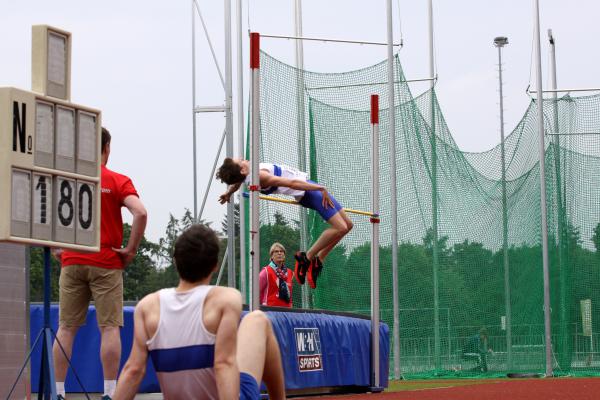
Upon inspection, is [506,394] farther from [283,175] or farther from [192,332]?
[192,332]

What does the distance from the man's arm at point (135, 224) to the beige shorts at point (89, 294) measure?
0.11 m

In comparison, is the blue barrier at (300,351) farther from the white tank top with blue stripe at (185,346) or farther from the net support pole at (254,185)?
the white tank top with blue stripe at (185,346)

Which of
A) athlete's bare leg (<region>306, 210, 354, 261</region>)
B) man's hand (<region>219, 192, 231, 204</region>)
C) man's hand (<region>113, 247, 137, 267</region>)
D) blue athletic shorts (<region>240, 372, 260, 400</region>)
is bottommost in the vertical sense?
blue athletic shorts (<region>240, 372, 260, 400</region>)

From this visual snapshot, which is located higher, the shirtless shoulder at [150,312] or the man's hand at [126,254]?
the man's hand at [126,254]

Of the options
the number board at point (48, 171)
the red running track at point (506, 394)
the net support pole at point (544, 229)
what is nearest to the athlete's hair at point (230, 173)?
the red running track at point (506, 394)

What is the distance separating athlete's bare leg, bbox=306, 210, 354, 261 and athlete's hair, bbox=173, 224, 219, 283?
6492mm

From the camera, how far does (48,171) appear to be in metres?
6.48

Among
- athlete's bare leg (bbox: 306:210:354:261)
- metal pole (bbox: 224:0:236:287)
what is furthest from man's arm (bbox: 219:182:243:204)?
metal pole (bbox: 224:0:236:287)

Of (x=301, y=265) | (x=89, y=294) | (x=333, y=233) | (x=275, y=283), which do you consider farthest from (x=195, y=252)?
(x=275, y=283)

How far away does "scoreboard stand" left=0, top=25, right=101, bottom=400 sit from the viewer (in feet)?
20.4

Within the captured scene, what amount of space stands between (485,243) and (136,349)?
1324cm

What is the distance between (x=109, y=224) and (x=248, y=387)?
3.13 m

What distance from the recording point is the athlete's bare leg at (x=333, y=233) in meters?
10.8

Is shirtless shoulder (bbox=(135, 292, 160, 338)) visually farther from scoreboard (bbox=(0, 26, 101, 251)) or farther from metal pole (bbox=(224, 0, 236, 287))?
metal pole (bbox=(224, 0, 236, 287))
